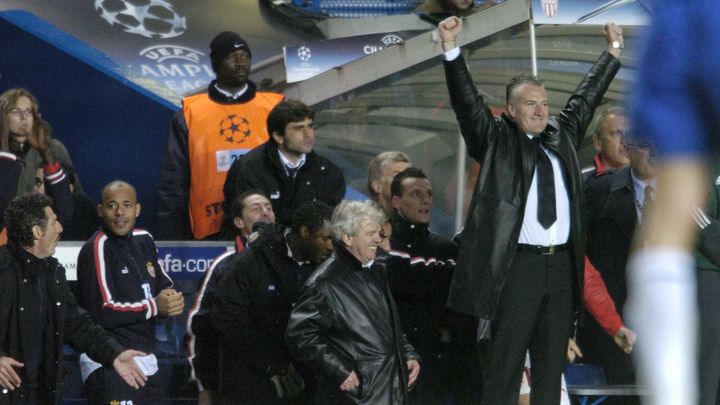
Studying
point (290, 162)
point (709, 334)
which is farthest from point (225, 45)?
point (709, 334)

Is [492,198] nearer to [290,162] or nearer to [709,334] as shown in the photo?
[709,334]

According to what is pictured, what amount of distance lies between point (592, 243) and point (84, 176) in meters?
3.37

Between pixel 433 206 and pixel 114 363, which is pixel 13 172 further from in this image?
pixel 433 206

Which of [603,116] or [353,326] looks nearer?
[353,326]

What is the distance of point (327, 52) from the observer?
912 centimetres

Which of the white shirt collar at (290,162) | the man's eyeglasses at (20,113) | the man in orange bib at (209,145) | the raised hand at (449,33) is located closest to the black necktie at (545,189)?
the raised hand at (449,33)

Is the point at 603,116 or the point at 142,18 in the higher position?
the point at 142,18

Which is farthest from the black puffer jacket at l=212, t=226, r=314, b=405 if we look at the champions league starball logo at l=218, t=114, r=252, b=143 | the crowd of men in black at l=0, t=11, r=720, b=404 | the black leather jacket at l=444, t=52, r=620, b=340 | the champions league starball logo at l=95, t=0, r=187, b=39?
the champions league starball logo at l=95, t=0, r=187, b=39

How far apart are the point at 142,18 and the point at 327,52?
11.2 feet

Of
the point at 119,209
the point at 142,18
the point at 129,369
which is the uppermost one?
the point at 142,18

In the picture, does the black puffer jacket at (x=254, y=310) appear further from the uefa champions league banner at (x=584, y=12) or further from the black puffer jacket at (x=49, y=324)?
the uefa champions league banner at (x=584, y=12)

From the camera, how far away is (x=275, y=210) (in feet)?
23.9

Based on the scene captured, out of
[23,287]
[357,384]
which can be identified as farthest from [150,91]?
[357,384]

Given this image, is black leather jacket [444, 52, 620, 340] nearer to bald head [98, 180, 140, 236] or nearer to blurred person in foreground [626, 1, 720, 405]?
bald head [98, 180, 140, 236]
